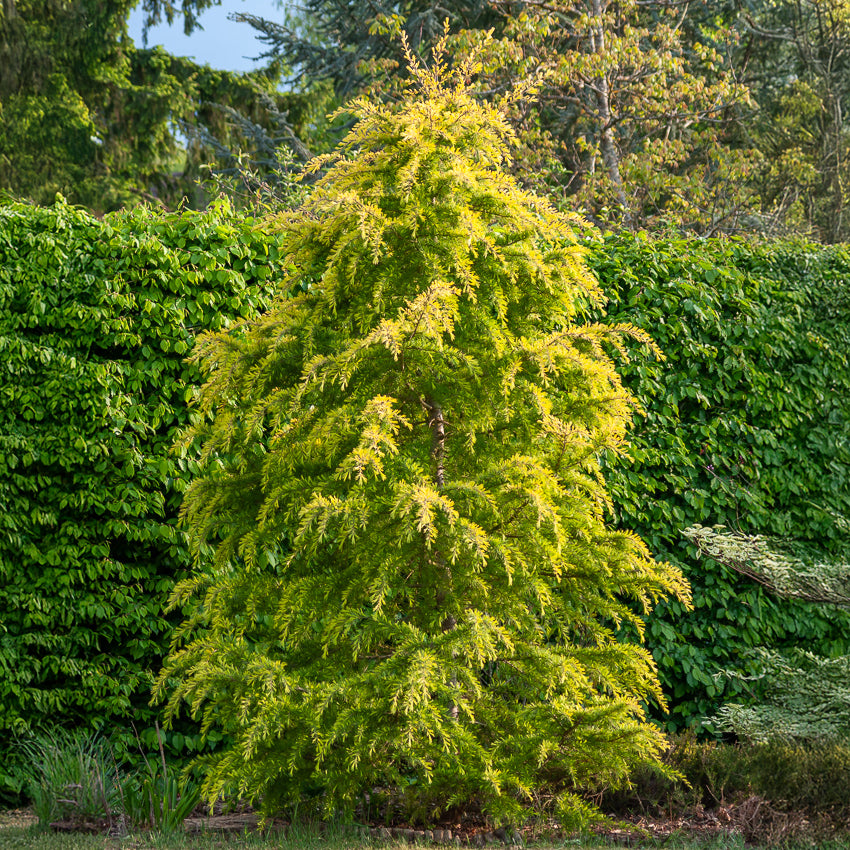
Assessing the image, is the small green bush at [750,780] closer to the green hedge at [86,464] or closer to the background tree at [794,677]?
the background tree at [794,677]

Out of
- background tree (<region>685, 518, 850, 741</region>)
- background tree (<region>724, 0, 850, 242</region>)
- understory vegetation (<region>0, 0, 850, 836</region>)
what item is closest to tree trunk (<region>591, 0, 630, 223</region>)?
background tree (<region>724, 0, 850, 242</region>)

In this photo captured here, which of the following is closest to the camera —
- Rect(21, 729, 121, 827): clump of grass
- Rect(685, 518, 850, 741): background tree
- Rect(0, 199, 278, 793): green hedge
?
Rect(21, 729, 121, 827): clump of grass

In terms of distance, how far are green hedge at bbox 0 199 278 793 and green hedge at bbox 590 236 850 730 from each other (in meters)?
2.76

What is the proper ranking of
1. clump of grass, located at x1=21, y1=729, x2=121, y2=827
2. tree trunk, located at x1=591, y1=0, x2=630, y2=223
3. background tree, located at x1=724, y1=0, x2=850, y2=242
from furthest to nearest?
background tree, located at x1=724, y1=0, x2=850, y2=242, tree trunk, located at x1=591, y1=0, x2=630, y2=223, clump of grass, located at x1=21, y1=729, x2=121, y2=827

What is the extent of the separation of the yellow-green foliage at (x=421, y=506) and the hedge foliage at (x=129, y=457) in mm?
902

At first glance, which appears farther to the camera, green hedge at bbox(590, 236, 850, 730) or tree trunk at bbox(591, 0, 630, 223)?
tree trunk at bbox(591, 0, 630, 223)

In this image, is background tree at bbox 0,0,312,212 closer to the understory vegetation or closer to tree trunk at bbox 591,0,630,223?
tree trunk at bbox 591,0,630,223

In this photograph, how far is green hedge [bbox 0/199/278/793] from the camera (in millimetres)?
4633

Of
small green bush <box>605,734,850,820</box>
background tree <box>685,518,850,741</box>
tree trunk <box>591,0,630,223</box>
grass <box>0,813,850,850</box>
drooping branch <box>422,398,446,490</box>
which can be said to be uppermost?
tree trunk <box>591,0,630,223</box>

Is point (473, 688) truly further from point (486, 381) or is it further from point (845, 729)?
point (845, 729)

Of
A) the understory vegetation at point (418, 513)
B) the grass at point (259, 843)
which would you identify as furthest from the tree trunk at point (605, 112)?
the grass at point (259, 843)

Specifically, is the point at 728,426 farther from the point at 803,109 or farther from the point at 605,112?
the point at 803,109

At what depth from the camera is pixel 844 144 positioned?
1476 cm

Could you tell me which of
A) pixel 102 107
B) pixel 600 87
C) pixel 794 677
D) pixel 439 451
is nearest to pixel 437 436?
pixel 439 451
